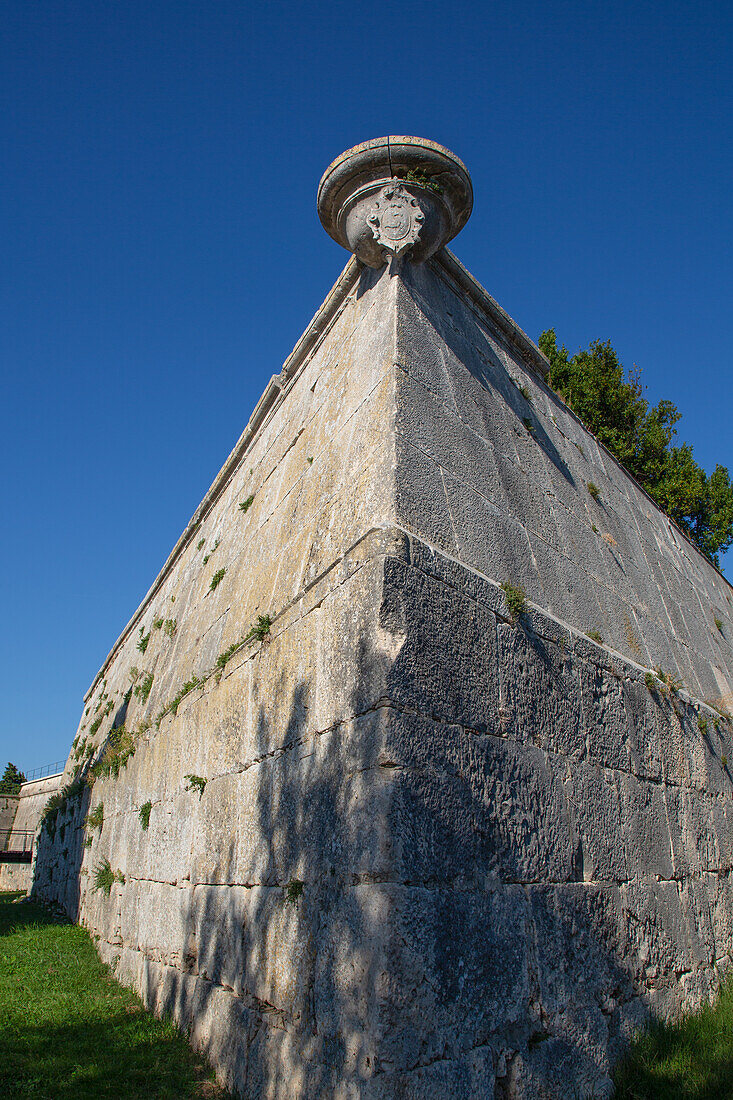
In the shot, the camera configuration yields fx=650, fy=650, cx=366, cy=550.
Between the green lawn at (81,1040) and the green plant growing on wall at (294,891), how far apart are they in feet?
3.55

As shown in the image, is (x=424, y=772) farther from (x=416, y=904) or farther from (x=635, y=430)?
(x=635, y=430)

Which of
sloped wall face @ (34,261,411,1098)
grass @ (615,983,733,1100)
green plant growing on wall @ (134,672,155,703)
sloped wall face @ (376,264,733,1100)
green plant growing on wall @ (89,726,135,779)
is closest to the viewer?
sloped wall face @ (376,264,733,1100)

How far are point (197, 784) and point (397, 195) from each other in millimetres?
4321

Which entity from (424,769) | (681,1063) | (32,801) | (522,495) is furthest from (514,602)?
(32,801)

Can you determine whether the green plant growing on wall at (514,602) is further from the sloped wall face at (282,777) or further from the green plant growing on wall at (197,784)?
the green plant growing on wall at (197,784)

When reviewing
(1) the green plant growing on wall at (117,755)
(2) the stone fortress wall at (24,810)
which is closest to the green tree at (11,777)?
(2) the stone fortress wall at (24,810)

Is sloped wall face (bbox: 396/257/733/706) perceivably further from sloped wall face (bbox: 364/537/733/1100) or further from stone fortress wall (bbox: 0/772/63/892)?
stone fortress wall (bbox: 0/772/63/892)

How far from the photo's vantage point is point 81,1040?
4.11 metres

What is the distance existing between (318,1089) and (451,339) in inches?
176

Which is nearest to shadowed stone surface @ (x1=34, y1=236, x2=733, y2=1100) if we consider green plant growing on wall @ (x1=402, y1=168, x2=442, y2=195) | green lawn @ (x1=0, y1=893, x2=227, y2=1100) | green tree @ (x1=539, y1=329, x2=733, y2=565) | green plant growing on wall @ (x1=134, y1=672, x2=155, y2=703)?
green lawn @ (x1=0, y1=893, x2=227, y2=1100)

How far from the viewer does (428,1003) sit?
2.38 m

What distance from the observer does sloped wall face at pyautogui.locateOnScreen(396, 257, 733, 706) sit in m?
3.86

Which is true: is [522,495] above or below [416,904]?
above

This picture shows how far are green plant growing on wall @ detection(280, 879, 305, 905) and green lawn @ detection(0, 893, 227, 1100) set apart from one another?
3.55 ft
